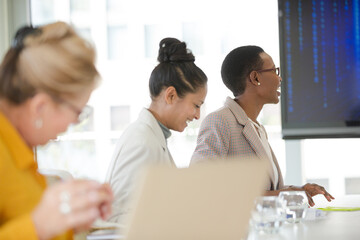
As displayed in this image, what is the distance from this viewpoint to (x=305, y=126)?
9.61 ft

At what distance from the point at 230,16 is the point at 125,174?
228cm

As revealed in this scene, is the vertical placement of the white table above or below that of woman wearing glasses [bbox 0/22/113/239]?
below

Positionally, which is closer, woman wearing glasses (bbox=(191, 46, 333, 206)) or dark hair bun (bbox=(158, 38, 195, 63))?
dark hair bun (bbox=(158, 38, 195, 63))

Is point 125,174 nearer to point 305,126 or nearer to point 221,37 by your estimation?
point 305,126

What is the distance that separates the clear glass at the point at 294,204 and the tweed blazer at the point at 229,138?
719 mm

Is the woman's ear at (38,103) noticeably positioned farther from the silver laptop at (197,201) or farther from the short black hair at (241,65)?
the short black hair at (241,65)

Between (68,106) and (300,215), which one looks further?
(300,215)

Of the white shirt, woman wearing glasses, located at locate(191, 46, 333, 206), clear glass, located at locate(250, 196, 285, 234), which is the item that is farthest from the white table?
the white shirt

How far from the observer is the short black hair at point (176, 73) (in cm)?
230

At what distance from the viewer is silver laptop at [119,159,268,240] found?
0.94m

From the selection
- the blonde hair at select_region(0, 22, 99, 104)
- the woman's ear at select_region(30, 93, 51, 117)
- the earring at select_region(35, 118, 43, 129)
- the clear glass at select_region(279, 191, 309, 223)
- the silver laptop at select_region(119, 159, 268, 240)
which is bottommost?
the clear glass at select_region(279, 191, 309, 223)

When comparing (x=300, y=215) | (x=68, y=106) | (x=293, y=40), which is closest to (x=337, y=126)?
(x=293, y=40)

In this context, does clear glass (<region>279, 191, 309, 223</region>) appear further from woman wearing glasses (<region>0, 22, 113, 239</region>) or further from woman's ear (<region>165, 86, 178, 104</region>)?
woman wearing glasses (<region>0, 22, 113, 239</region>)

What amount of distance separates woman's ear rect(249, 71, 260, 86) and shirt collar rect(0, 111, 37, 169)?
1955 mm
